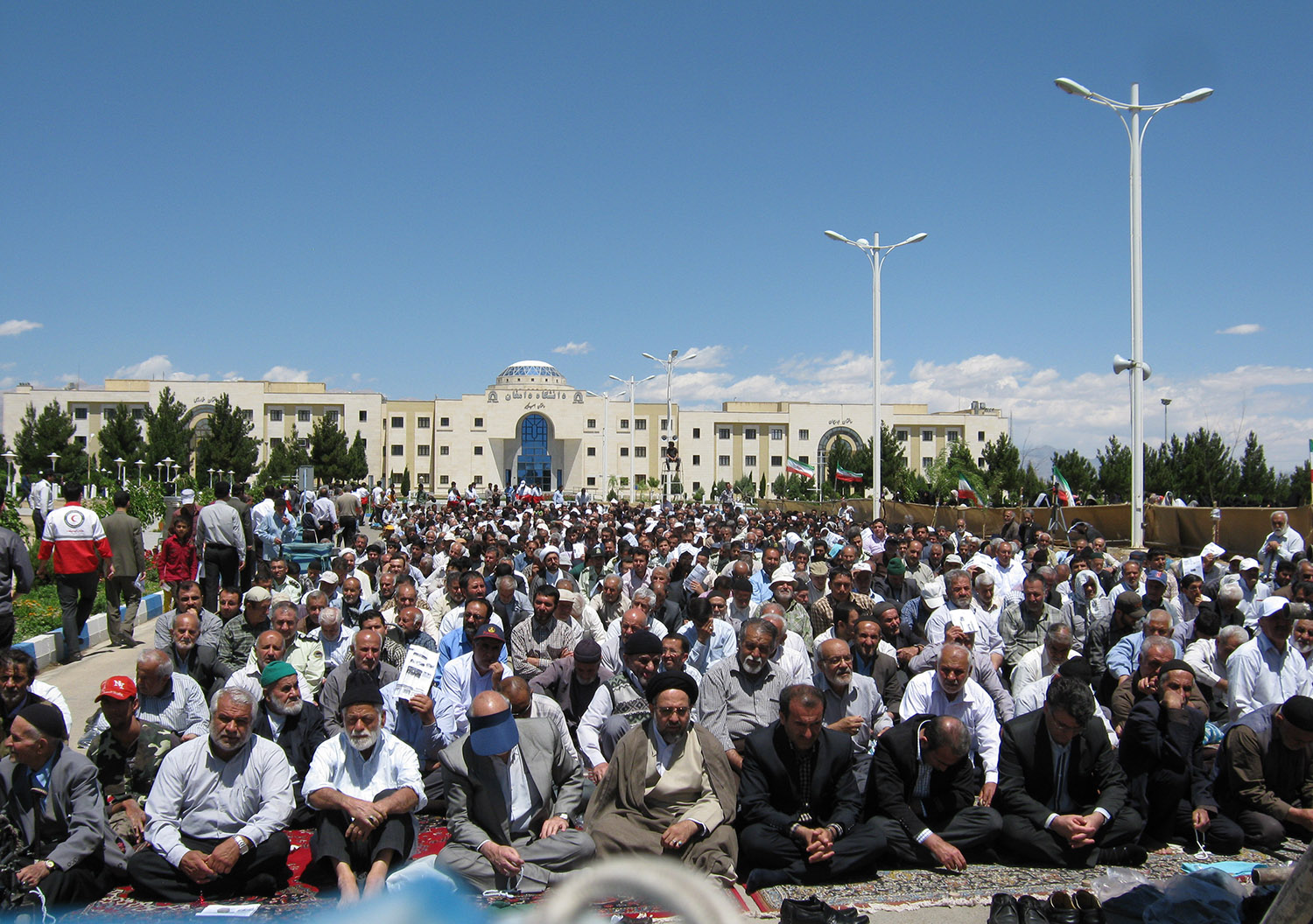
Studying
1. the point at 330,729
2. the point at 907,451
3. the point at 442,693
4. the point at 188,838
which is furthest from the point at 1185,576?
the point at 907,451

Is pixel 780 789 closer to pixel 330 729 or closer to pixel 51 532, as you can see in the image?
pixel 330 729

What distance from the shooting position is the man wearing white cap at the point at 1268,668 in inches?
250

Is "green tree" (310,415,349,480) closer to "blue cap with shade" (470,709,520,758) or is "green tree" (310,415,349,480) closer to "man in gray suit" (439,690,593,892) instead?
"man in gray suit" (439,690,593,892)

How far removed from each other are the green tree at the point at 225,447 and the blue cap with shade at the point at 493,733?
5467cm

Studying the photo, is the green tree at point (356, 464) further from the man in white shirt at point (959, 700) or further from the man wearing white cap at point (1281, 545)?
the man in white shirt at point (959, 700)

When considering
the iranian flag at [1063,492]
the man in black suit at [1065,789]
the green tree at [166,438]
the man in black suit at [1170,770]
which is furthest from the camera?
the green tree at [166,438]

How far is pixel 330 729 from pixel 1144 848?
16.3ft

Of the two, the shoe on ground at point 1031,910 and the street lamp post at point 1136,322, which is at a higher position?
the street lamp post at point 1136,322

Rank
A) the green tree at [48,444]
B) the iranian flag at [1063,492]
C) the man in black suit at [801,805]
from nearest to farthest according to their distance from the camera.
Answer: the man in black suit at [801,805]
the iranian flag at [1063,492]
the green tree at [48,444]

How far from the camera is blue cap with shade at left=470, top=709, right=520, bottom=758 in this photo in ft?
16.0

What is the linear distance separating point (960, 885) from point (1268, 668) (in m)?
2.99

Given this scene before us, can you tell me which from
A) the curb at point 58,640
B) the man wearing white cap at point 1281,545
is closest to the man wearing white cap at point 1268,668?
the man wearing white cap at point 1281,545

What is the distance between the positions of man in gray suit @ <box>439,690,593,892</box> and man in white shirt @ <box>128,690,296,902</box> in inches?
35.4

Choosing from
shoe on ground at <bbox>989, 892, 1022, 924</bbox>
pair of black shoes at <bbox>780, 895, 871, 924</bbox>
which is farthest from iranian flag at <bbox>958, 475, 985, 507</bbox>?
pair of black shoes at <bbox>780, 895, 871, 924</bbox>
